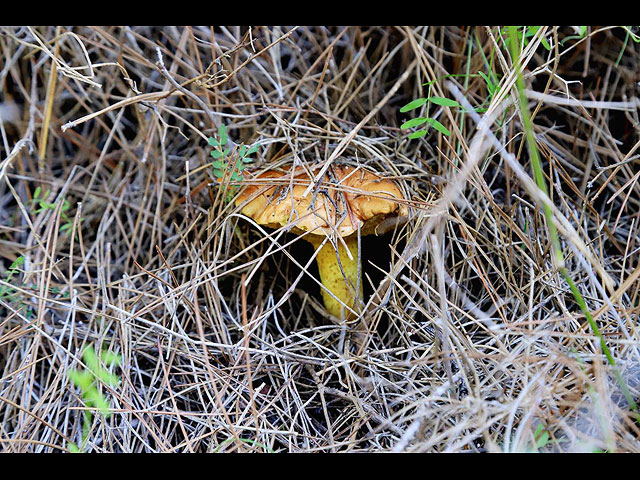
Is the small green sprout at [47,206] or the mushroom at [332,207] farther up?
the mushroom at [332,207]

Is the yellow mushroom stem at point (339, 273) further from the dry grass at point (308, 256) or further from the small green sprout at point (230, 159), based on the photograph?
the small green sprout at point (230, 159)

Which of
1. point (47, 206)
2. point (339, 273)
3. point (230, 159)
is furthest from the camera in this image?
point (47, 206)

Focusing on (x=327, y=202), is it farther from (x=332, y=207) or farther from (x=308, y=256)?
(x=308, y=256)

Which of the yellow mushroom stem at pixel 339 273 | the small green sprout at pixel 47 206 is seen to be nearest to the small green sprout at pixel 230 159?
the yellow mushroom stem at pixel 339 273

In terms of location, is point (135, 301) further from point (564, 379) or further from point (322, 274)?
point (564, 379)

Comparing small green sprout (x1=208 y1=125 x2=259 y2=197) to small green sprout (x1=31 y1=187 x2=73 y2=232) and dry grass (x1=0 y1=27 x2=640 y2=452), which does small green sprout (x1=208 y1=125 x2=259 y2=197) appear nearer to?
dry grass (x1=0 y1=27 x2=640 y2=452)

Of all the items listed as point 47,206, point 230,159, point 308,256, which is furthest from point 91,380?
point 308,256

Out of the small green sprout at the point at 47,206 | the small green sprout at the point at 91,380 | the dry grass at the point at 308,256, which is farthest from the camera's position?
the small green sprout at the point at 47,206
